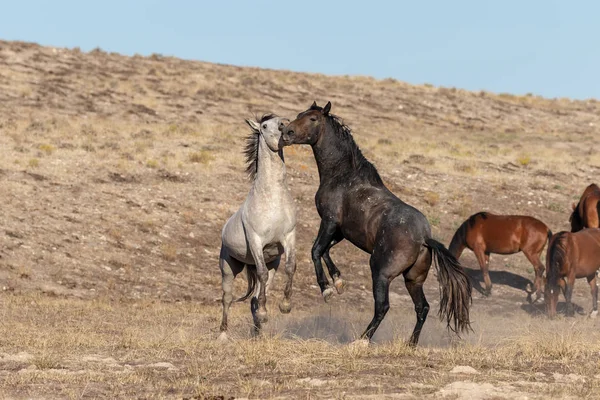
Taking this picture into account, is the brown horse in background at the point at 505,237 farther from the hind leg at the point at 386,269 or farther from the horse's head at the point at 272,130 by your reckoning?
the hind leg at the point at 386,269

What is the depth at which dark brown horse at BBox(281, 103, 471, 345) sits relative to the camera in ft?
33.2

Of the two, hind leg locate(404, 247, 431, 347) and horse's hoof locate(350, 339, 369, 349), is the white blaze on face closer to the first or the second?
hind leg locate(404, 247, 431, 347)

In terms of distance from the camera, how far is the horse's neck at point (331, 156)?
10.9 meters

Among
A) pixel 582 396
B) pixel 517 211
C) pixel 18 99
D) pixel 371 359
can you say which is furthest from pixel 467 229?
pixel 18 99

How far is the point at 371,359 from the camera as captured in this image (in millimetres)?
9148

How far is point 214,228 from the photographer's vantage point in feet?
72.3

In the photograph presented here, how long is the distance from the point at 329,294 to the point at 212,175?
16226mm

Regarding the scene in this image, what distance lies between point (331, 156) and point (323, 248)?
124cm

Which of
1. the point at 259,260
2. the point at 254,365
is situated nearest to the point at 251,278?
the point at 259,260

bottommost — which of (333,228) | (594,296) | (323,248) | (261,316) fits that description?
(261,316)

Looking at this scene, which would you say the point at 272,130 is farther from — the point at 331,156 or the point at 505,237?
the point at 505,237

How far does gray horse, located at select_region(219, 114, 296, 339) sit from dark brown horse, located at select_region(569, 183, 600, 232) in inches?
440

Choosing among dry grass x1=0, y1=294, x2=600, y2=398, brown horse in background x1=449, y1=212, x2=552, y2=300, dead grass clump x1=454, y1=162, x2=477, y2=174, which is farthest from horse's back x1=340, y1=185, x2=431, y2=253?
dead grass clump x1=454, y1=162, x2=477, y2=174

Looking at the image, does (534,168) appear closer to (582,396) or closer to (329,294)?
(329,294)
